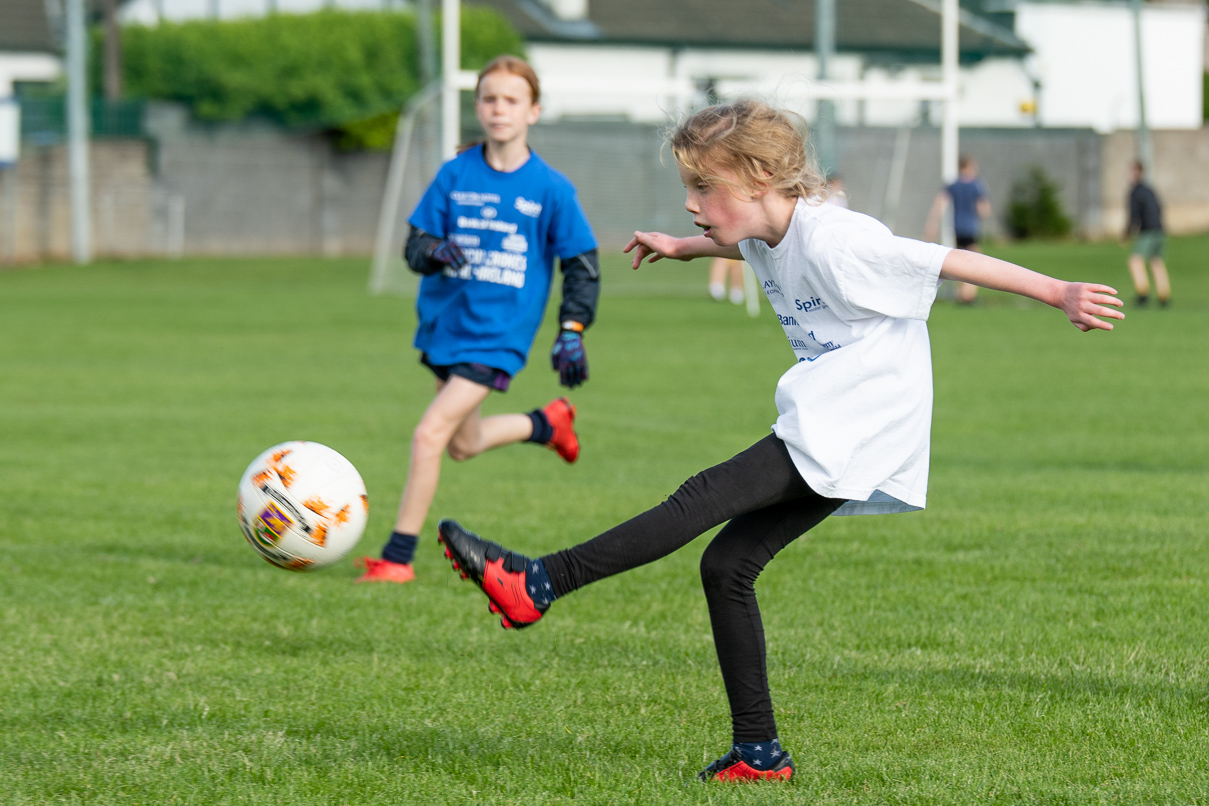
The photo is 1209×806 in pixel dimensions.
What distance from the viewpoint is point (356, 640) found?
5.26 m

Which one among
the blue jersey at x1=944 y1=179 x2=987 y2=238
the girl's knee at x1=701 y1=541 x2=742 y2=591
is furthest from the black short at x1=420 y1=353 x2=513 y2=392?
the blue jersey at x1=944 y1=179 x2=987 y2=238

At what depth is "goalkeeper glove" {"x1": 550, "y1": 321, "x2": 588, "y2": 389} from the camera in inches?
241

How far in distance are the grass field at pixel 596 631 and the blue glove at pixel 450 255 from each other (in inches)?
52.4

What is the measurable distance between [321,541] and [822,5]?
20.0 meters

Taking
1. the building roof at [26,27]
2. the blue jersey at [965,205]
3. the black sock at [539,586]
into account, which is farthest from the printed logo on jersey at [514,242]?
the building roof at [26,27]

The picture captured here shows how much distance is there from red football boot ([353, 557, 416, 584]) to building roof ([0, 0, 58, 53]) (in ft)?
160

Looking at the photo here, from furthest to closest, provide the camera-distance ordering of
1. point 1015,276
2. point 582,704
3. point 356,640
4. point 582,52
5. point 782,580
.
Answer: point 582,52, point 782,580, point 356,640, point 582,704, point 1015,276

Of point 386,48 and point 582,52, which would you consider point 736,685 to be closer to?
point 386,48

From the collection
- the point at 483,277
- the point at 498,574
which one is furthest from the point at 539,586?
the point at 483,277

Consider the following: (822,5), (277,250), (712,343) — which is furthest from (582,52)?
(712,343)

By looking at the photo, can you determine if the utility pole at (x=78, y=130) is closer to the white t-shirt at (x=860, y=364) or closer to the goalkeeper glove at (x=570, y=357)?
the goalkeeper glove at (x=570, y=357)

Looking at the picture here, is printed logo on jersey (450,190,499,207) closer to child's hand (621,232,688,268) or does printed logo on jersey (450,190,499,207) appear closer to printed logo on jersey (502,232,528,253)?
printed logo on jersey (502,232,528,253)

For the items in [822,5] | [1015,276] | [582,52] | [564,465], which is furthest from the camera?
[582,52]

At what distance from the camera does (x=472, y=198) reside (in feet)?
21.1
